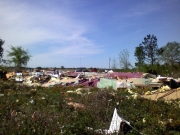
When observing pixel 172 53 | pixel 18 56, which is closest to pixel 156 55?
pixel 172 53

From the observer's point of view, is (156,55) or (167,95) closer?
(167,95)

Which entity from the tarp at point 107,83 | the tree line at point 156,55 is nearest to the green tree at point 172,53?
the tree line at point 156,55

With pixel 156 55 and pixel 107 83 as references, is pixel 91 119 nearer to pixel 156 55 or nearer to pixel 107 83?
pixel 107 83

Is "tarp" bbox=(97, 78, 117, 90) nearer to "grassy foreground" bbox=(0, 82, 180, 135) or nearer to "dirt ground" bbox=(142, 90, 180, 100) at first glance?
"dirt ground" bbox=(142, 90, 180, 100)

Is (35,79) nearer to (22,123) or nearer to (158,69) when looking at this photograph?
(158,69)

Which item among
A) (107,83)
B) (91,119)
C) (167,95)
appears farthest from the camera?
(107,83)

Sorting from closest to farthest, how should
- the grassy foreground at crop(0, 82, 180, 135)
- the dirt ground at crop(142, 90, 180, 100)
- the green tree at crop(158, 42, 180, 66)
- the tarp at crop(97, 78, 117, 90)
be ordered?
1. the grassy foreground at crop(0, 82, 180, 135)
2. the dirt ground at crop(142, 90, 180, 100)
3. the tarp at crop(97, 78, 117, 90)
4. the green tree at crop(158, 42, 180, 66)

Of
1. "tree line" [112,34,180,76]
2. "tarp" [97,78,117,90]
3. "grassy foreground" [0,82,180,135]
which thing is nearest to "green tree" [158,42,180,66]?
"tree line" [112,34,180,76]

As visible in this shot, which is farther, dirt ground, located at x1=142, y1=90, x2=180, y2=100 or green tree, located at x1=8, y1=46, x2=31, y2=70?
green tree, located at x1=8, y1=46, x2=31, y2=70

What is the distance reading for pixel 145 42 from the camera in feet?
138

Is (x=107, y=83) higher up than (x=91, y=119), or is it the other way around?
(x=107, y=83)

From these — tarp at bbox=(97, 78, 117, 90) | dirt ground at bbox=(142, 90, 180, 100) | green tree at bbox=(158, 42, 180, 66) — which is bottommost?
dirt ground at bbox=(142, 90, 180, 100)

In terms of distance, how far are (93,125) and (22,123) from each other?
1618mm

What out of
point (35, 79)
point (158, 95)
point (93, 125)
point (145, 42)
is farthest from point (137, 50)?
point (93, 125)
